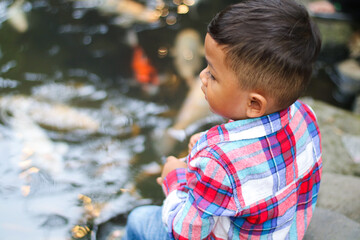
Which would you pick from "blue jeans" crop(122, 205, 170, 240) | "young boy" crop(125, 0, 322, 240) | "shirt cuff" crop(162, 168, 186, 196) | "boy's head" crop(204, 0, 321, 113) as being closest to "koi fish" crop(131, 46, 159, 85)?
"blue jeans" crop(122, 205, 170, 240)

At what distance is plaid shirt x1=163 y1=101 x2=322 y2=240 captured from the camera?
1.10 m

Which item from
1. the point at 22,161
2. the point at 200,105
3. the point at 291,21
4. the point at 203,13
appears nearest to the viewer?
the point at 291,21

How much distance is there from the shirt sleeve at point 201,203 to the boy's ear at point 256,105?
0.64 ft

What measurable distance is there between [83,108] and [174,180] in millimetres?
1926

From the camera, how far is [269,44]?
1.04m

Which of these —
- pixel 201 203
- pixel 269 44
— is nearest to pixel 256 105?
pixel 269 44

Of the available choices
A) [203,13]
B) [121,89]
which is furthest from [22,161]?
[203,13]

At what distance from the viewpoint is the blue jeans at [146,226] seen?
155 cm

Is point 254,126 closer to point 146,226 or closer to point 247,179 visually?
point 247,179

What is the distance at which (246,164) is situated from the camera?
110 centimetres

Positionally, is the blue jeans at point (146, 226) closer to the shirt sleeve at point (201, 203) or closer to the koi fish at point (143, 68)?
the shirt sleeve at point (201, 203)

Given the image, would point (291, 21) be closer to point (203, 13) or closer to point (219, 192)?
point (219, 192)

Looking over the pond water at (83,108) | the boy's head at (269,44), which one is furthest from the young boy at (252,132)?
the pond water at (83,108)

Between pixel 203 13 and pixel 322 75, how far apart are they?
1.72 m
